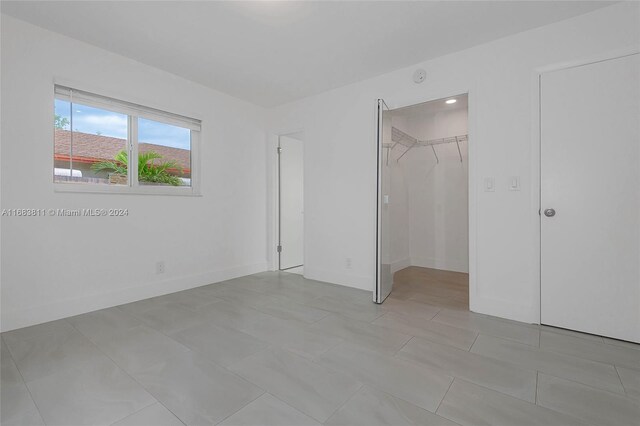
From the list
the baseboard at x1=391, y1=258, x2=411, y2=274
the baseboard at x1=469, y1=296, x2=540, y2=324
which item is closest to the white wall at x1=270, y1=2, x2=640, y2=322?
the baseboard at x1=469, y1=296, x2=540, y2=324

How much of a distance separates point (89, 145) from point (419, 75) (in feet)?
11.3

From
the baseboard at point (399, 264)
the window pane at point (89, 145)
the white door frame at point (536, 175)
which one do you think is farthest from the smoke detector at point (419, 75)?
the window pane at point (89, 145)

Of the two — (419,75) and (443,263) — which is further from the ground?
(419,75)

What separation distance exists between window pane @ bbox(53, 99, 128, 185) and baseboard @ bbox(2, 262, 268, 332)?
1.13 meters

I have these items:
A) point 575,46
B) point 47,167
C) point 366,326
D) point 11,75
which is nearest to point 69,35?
point 11,75

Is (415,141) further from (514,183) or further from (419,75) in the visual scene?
(514,183)

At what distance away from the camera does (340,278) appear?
3883mm

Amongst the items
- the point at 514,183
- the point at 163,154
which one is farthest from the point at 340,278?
the point at 163,154

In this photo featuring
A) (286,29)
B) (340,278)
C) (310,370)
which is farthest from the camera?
(340,278)

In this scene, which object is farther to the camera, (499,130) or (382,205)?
(382,205)

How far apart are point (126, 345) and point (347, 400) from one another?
5.46 feet

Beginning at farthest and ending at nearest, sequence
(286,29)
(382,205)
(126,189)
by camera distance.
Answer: (126,189), (382,205), (286,29)

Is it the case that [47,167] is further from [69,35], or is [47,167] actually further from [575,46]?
[575,46]

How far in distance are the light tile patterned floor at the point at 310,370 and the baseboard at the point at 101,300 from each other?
13cm
